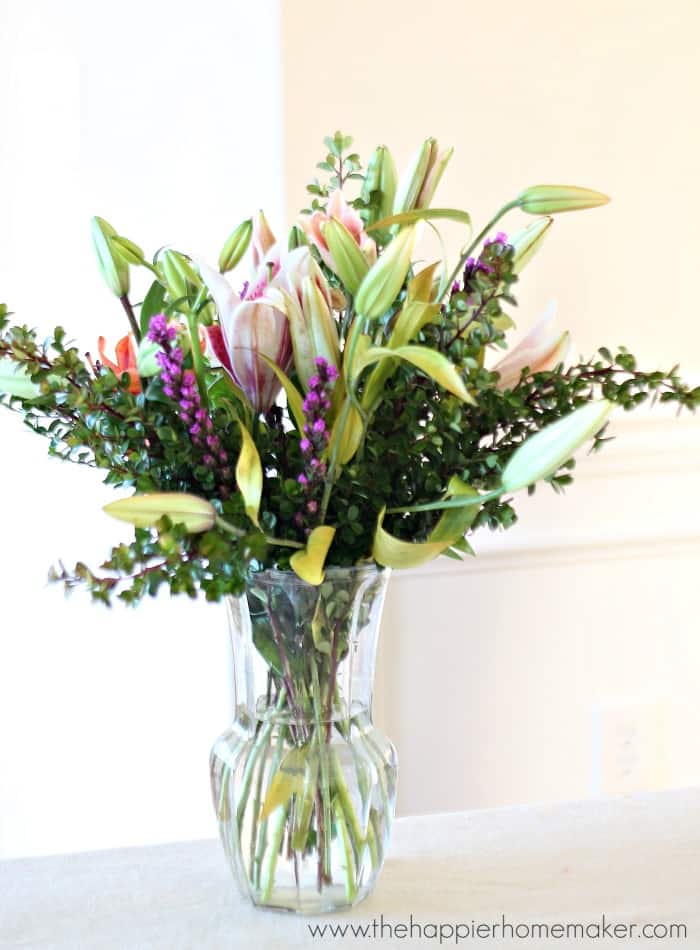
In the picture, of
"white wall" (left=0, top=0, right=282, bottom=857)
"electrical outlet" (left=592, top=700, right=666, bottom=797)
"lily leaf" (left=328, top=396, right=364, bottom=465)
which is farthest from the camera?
"electrical outlet" (left=592, top=700, right=666, bottom=797)

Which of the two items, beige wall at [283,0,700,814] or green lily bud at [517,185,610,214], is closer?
green lily bud at [517,185,610,214]

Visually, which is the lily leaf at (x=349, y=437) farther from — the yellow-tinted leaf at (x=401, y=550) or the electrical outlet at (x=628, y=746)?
the electrical outlet at (x=628, y=746)

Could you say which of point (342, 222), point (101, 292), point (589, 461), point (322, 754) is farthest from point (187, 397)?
point (589, 461)

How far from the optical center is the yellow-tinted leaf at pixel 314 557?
0.63 metres

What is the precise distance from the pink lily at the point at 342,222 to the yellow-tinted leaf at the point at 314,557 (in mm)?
165

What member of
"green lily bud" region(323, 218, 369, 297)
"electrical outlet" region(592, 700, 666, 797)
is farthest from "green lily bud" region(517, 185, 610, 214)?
"electrical outlet" region(592, 700, 666, 797)

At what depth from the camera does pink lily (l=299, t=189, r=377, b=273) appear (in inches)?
27.3

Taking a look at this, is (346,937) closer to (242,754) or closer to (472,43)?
(242,754)

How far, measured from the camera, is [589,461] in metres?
1.50

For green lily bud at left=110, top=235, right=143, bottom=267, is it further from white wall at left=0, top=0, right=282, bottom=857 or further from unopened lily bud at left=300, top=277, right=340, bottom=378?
white wall at left=0, top=0, right=282, bottom=857

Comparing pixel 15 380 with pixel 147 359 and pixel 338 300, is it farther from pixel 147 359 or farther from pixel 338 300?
pixel 338 300

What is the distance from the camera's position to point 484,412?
27.9 inches

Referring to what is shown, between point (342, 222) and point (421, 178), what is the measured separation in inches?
2.4

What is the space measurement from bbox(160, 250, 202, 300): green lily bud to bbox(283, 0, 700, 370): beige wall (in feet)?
2.16
